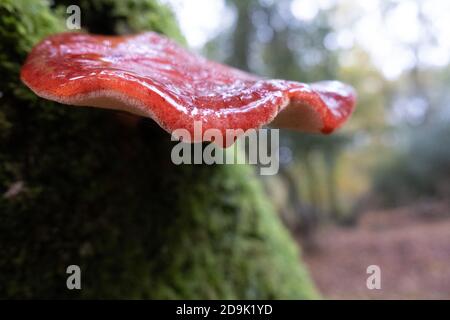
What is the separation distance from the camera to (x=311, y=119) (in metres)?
1.24

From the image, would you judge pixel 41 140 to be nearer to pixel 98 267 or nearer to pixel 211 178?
pixel 98 267

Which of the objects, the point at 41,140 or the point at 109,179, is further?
the point at 109,179

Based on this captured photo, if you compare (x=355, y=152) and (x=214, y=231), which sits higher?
(x=355, y=152)

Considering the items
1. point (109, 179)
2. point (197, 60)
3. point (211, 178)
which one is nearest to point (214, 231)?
point (211, 178)

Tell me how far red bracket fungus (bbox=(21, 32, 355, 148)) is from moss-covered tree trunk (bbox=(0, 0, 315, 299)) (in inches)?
11.2

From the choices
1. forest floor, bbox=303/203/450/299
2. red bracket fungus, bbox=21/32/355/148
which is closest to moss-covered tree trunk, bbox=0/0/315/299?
red bracket fungus, bbox=21/32/355/148

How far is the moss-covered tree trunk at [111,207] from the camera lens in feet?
4.24

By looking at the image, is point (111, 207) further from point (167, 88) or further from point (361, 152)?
point (361, 152)

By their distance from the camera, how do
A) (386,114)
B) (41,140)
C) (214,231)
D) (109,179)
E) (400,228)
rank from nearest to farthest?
(41,140) → (109,179) → (214,231) → (400,228) → (386,114)

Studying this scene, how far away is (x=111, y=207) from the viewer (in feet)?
5.00

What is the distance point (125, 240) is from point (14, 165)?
531mm

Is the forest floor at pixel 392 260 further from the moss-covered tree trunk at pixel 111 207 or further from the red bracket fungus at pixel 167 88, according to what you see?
the red bracket fungus at pixel 167 88

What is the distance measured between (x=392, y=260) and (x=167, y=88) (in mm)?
9205
